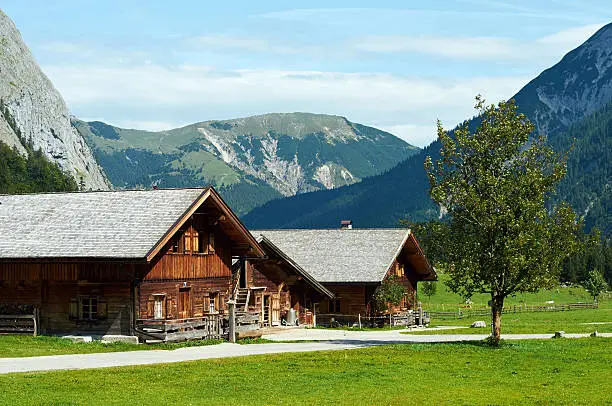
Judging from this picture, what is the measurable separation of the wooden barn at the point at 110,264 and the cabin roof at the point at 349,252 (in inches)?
798

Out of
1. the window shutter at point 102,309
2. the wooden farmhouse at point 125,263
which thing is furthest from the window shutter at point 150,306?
the window shutter at point 102,309

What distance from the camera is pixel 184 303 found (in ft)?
173

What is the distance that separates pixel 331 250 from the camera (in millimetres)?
77875

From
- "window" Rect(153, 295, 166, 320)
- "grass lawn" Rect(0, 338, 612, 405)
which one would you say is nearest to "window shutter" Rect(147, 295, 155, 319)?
"window" Rect(153, 295, 166, 320)

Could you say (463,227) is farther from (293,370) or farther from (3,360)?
(3,360)

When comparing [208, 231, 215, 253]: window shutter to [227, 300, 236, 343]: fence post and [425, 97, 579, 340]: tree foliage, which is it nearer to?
[227, 300, 236, 343]: fence post

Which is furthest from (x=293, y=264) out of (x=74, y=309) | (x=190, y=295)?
(x=74, y=309)

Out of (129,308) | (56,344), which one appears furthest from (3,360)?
(129,308)

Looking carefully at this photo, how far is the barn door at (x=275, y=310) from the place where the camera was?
65.3m

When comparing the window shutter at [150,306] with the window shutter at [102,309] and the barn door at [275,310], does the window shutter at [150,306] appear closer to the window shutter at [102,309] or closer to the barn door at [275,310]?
the window shutter at [102,309]

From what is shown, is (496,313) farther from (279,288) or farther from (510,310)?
(510,310)

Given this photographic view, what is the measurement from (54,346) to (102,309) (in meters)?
5.58

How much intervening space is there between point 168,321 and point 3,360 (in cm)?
1182

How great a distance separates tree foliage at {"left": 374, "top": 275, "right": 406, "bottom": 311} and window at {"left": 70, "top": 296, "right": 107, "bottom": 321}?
2917cm
